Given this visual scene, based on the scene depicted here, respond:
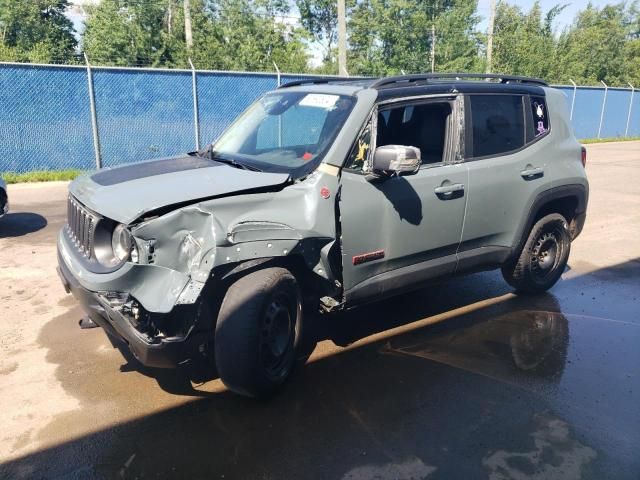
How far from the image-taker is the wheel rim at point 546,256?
5.46 m

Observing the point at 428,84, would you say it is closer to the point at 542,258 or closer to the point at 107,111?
the point at 542,258

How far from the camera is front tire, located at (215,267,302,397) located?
128 inches

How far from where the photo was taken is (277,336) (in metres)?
3.63

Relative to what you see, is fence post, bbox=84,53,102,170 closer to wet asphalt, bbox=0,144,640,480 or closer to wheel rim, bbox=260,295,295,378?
wet asphalt, bbox=0,144,640,480

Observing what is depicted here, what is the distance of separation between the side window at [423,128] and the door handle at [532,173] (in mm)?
951

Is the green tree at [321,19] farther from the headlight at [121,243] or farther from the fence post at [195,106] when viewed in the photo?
the headlight at [121,243]

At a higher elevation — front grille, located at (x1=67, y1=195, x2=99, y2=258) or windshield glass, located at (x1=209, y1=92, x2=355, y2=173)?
windshield glass, located at (x1=209, y1=92, x2=355, y2=173)

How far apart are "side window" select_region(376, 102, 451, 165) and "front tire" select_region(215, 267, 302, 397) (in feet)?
5.32

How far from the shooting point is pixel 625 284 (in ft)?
19.7

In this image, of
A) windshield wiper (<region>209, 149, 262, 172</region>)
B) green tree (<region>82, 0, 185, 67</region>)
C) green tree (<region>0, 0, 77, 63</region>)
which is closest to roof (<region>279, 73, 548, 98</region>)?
windshield wiper (<region>209, 149, 262, 172</region>)

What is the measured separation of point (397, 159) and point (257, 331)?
4.81 ft

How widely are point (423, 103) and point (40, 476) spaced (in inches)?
143

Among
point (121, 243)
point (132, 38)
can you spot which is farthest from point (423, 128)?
point (132, 38)

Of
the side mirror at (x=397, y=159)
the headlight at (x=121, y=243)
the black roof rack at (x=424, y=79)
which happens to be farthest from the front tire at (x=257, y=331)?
the black roof rack at (x=424, y=79)
